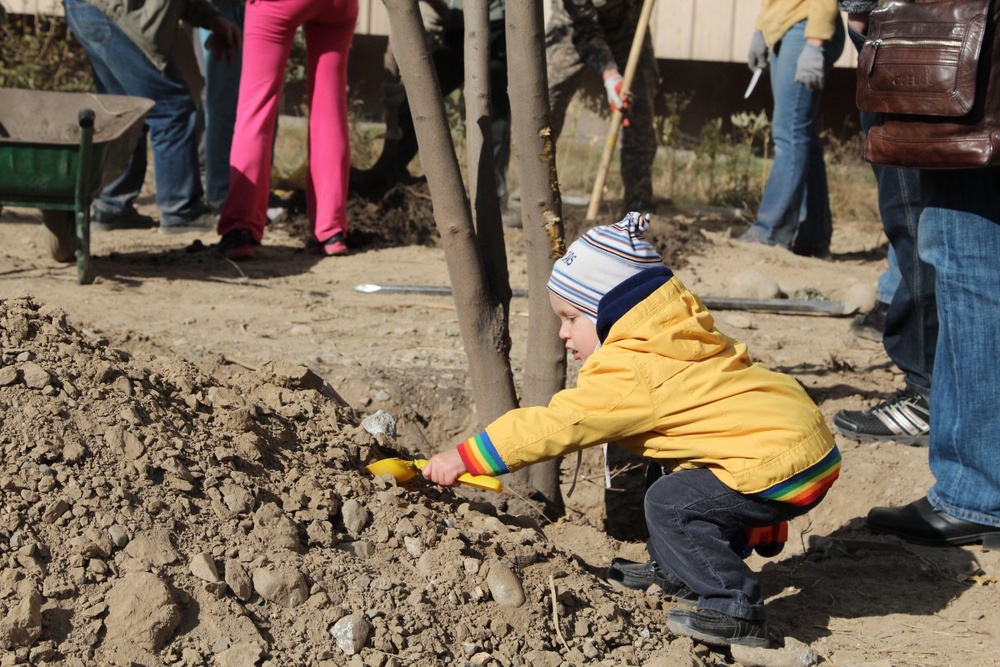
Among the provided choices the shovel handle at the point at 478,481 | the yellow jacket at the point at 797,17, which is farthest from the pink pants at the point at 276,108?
the shovel handle at the point at 478,481

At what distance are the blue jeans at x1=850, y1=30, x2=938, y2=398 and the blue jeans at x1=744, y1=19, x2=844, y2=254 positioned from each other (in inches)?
108

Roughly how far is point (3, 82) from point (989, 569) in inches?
308

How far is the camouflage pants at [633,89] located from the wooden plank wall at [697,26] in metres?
2.26

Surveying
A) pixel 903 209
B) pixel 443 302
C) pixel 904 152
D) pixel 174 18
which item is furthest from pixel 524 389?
pixel 174 18

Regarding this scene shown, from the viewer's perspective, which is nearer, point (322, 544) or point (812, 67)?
point (322, 544)

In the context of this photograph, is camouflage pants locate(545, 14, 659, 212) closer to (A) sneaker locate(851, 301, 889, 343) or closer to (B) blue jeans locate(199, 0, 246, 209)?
(B) blue jeans locate(199, 0, 246, 209)

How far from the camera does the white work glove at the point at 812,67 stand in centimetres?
642

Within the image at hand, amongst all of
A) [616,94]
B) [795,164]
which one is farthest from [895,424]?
[795,164]

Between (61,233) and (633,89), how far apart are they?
142 inches

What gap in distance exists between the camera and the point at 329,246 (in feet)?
20.8

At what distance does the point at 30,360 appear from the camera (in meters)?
2.76

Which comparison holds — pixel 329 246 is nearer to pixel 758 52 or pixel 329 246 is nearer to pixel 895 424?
pixel 758 52

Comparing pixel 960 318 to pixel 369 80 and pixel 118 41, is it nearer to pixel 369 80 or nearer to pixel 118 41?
pixel 118 41

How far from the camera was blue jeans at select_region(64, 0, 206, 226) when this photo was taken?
611 cm
